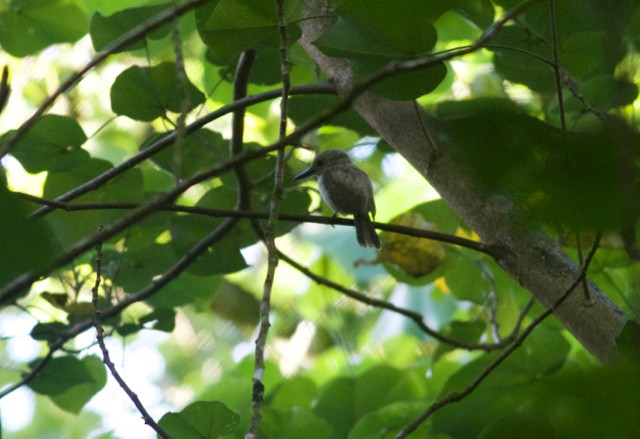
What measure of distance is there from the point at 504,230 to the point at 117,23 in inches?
58.0

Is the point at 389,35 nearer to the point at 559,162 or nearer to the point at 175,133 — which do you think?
the point at 175,133

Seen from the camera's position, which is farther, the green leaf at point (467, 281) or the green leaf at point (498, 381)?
the green leaf at point (467, 281)

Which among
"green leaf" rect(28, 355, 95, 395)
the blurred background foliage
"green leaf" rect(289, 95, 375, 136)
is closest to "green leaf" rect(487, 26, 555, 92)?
the blurred background foliage

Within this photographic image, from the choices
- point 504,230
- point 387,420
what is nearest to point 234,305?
point 387,420

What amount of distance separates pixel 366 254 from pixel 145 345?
3830 mm

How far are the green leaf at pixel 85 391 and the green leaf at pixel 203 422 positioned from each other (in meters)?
1.08

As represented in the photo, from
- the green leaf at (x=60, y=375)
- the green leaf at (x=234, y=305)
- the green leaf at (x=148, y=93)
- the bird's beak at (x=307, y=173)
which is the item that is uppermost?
the green leaf at (x=234, y=305)

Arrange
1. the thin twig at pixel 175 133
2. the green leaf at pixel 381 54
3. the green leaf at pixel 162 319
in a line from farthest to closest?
the green leaf at pixel 162 319, the thin twig at pixel 175 133, the green leaf at pixel 381 54

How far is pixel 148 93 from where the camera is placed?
96.0 inches

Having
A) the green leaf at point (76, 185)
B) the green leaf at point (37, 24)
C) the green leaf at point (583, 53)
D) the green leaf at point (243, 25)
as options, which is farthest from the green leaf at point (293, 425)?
the green leaf at point (37, 24)

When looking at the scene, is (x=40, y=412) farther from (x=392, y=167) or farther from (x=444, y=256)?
(x=444, y=256)

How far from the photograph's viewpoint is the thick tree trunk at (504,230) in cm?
179

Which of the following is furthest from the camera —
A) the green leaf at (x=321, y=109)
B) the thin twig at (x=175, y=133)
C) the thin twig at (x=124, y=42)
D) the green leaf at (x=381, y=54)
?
the green leaf at (x=321, y=109)

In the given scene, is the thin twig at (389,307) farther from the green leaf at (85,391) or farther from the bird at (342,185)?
the green leaf at (85,391)
